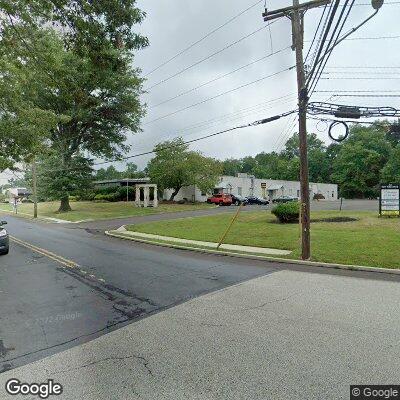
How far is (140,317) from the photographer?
6113mm

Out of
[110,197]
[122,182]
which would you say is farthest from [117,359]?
[122,182]

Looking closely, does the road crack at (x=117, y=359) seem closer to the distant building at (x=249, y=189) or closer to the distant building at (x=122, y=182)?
the distant building at (x=249, y=189)

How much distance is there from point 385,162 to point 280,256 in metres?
83.5

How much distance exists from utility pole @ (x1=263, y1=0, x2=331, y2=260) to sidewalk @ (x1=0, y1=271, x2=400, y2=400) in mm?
4917

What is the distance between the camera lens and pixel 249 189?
59.9 meters

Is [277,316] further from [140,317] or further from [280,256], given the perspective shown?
[280,256]

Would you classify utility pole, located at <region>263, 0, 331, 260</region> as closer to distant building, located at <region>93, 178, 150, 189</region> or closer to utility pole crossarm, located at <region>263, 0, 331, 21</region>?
utility pole crossarm, located at <region>263, 0, 331, 21</region>

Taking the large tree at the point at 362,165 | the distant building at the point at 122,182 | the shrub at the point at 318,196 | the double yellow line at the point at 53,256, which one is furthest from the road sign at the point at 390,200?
the large tree at the point at 362,165

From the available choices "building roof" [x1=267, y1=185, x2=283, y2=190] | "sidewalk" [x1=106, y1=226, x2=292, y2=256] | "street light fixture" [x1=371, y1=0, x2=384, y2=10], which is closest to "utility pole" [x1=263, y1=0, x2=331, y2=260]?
"sidewalk" [x1=106, y1=226, x2=292, y2=256]

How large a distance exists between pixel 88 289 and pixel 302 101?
9094 mm

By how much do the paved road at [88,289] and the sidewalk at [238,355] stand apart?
0.50 m

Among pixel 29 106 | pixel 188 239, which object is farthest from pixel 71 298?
pixel 29 106

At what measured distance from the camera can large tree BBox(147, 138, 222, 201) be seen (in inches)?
1781

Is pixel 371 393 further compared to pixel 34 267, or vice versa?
A: pixel 34 267
